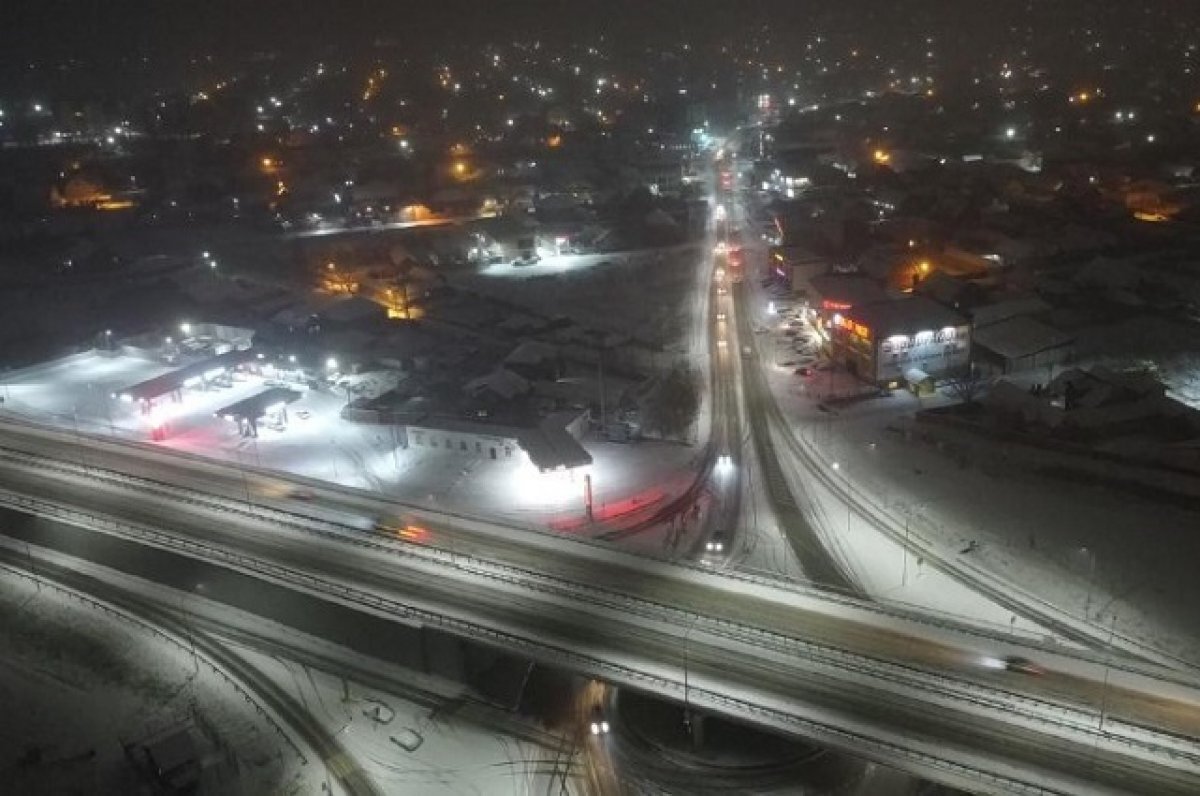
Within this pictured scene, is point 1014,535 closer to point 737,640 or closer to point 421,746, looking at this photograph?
point 737,640

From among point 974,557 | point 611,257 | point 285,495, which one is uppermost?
point 611,257

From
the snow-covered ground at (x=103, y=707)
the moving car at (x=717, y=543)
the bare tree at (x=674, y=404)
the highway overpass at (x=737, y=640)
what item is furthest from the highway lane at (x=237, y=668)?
the bare tree at (x=674, y=404)

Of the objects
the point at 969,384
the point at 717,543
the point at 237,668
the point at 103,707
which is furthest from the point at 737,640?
the point at 969,384

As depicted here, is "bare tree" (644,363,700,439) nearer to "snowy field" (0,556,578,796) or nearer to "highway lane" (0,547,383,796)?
"snowy field" (0,556,578,796)

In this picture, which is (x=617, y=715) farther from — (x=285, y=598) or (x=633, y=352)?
(x=633, y=352)

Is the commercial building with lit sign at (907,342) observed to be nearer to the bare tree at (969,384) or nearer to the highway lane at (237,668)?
the bare tree at (969,384)

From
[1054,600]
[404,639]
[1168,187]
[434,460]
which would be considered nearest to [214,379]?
[434,460]
